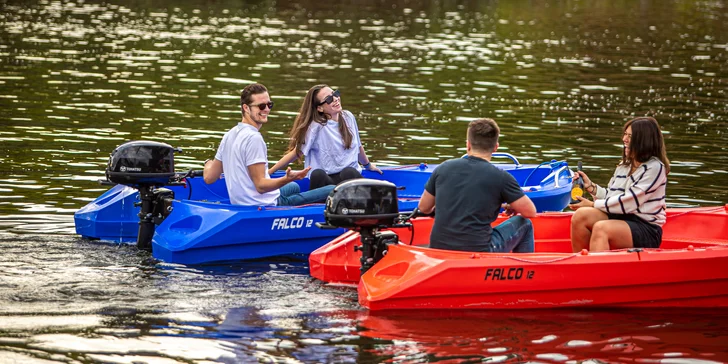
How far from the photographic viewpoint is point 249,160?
32.9 feet

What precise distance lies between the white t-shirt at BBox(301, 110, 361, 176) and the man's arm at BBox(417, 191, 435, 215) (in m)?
2.79

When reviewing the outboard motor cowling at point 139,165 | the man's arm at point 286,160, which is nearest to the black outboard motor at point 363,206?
the outboard motor cowling at point 139,165

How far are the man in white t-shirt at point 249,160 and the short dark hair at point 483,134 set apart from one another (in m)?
1.95

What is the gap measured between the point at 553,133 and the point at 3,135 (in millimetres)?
8784

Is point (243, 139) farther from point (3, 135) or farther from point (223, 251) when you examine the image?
point (3, 135)

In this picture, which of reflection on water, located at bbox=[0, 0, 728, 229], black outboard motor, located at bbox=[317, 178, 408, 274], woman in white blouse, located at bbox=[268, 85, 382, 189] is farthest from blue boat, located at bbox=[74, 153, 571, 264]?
black outboard motor, located at bbox=[317, 178, 408, 274]

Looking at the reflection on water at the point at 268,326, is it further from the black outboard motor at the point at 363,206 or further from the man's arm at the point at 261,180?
the man's arm at the point at 261,180

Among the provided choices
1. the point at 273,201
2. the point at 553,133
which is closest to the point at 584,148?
the point at 553,133

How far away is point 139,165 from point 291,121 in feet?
30.4

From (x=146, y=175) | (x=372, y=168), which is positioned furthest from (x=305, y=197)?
(x=146, y=175)

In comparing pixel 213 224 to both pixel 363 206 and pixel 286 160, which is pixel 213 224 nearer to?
pixel 286 160

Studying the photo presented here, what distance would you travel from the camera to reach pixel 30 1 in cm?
4559

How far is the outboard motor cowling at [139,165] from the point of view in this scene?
33.1ft

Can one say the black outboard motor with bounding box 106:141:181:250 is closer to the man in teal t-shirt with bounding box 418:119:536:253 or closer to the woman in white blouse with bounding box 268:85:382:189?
the woman in white blouse with bounding box 268:85:382:189
